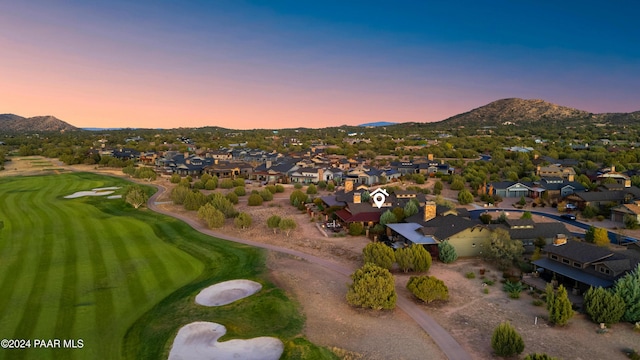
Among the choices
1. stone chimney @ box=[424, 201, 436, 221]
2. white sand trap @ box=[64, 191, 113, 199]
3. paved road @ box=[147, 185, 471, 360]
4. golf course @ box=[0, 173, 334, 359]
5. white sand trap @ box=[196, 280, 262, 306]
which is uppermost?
stone chimney @ box=[424, 201, 436, 221]

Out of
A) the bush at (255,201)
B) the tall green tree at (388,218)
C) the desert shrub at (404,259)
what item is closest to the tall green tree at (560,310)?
the desert shrub at (404,259)

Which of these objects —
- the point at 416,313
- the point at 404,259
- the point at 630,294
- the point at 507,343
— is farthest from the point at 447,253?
the point at 507,343

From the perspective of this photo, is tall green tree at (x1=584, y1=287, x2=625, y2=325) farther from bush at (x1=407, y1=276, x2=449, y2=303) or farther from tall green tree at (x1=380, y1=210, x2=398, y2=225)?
tall green tree at (x1=380, y1=210, x2=398, y2=225)

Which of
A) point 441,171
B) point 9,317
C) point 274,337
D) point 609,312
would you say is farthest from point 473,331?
point 441,171

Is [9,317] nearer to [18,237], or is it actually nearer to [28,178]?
[18,237]

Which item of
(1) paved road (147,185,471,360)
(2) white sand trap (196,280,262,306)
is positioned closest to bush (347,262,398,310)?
(1) paved road (147,185,471,360)

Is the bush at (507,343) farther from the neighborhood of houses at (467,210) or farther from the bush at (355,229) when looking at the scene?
the bush at (355,229)
